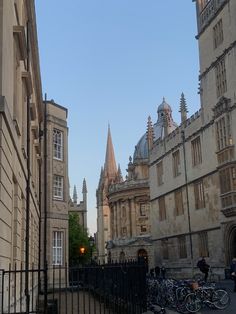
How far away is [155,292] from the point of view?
59.0 ft

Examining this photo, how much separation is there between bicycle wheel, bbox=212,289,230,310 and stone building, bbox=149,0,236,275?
1406 cm

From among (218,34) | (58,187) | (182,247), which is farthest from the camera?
(182,247)

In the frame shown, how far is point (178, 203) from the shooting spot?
42156 millimetres

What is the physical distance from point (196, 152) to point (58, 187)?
1139 centimetres

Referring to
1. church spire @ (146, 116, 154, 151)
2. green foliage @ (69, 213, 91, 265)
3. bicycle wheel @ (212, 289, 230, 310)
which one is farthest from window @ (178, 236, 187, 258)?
green foliage @ (69, 213, 91, 265)

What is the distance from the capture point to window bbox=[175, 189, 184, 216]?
41.4 metres

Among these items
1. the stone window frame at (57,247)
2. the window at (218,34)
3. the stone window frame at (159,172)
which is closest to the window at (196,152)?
the window at (218,34)

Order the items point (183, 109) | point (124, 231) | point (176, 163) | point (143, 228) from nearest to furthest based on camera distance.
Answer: point (176, 163) < point (183, 109) < point (143, 228) < point (124, 231)

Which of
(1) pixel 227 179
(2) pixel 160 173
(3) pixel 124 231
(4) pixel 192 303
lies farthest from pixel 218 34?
(3) pixel 124 231

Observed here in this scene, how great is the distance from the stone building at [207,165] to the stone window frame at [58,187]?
406 inches

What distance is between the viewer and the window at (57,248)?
3145 centimetres

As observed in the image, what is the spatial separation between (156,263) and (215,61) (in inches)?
846

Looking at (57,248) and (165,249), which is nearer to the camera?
(57,248)

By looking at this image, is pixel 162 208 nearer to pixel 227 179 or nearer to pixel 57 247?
pixel 227 179
